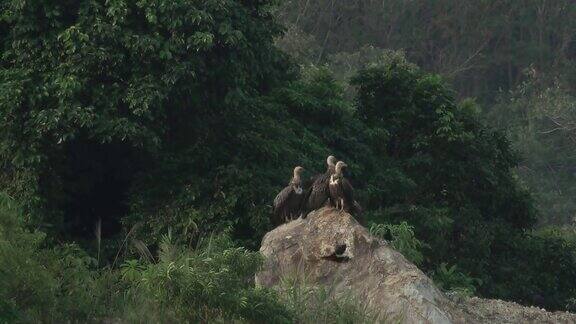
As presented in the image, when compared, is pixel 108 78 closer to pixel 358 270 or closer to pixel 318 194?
pixel 318 194

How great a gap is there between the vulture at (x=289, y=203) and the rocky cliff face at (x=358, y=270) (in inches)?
44.6

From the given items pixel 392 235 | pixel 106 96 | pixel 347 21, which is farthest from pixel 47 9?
pixel 347 21

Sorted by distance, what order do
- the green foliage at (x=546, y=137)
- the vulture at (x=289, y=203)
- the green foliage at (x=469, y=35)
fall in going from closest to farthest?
the vulture at (x=289, y=203)
the green foliage at (x=546, y=137)
the green foliage at (x=469, y=35)

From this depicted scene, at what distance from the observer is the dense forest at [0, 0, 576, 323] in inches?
457

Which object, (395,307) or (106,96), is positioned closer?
(395,307)

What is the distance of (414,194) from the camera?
72.9ft

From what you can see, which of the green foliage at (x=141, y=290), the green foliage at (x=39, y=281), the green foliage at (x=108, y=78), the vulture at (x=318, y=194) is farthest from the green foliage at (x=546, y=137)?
the green foliage at (x=39, y=281)

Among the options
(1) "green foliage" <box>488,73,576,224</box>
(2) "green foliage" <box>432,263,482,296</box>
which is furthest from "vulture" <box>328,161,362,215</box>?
(1) "green foliage" <box>488,73,576,224</box>

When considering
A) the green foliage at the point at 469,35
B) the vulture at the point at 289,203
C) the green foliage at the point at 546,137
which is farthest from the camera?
the green foliage at the point at 469,35

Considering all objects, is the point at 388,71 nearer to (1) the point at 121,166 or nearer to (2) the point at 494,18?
(1) the point at 121,166

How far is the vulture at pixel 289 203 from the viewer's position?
49.0 ft

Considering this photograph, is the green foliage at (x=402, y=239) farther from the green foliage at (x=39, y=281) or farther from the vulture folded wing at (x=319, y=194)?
the green foliage at (x=39, y=281)

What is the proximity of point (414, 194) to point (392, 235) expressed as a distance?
6.17 meters

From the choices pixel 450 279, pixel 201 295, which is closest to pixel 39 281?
pixel 201 295
